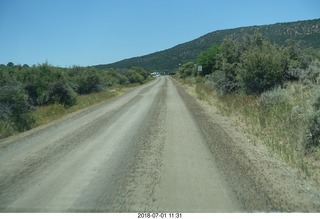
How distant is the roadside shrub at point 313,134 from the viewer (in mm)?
9922

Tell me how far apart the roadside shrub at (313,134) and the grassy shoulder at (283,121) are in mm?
52

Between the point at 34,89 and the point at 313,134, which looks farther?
the point at 34,89

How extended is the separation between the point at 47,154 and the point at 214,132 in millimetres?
5700

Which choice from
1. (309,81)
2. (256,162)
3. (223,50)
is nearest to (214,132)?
(256,162)

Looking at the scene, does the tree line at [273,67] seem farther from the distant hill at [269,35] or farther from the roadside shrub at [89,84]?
the roadside shrub at [89,84]

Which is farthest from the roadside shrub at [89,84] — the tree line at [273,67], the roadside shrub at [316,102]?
the roadside shrub at [316,102]

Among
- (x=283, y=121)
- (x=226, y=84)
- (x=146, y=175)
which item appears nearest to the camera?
(x=146, y=175)

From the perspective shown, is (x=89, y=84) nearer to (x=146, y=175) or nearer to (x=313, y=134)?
(x=313, y=134)

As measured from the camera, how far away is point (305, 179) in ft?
25.0

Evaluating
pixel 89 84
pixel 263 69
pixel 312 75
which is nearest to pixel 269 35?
pixel 89 84

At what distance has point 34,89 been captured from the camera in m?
29.4

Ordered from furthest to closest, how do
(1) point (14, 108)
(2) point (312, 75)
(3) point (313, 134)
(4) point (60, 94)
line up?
1. (4) point (60, 94)
2. (2) point (312, 75)
3. (1) point (14, 108)
4. (3) point (313, 134)

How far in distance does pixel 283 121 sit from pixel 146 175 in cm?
685

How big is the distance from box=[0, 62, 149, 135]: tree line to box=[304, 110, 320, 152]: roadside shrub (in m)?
11.3
